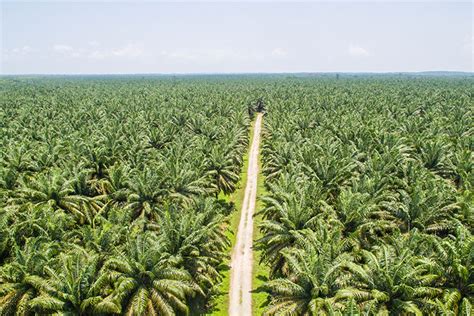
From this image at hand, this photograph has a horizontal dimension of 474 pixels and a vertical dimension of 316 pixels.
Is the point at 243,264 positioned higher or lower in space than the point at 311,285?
lower

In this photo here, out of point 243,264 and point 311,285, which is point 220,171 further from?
point 311,285

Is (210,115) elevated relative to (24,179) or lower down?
elevated

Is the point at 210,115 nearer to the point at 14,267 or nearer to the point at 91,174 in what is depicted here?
the point at 91,174

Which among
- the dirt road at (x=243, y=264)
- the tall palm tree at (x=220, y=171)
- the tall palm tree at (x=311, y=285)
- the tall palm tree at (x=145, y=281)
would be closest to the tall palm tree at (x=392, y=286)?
the tall palm tree at (x=311, y=285)

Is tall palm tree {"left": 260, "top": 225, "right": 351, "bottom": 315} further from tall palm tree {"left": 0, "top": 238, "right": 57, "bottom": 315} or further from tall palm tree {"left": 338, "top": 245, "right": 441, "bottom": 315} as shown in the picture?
tall palm tree {"left": 0, "top": 238, "right": 57, "bottom": 315}

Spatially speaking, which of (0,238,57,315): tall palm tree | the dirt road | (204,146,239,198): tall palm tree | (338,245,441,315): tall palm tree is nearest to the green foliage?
(338,245,441,315): tall palm tree

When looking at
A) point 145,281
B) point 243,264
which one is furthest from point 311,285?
point 243,264

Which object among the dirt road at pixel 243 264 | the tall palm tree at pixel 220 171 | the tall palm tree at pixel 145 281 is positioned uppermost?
the tall palm tree at pixel 220 171

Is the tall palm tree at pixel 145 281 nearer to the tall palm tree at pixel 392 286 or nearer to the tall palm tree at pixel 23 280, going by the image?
the tall palm tree at pixel 23 280

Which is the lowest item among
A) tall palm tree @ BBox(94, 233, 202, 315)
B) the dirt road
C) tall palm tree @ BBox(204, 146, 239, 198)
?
the dirt road

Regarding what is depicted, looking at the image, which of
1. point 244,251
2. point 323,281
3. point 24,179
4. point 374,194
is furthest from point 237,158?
point 323,281

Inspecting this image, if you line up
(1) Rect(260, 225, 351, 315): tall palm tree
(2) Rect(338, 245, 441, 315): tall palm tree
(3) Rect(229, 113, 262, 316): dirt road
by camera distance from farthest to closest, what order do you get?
(3) Rect(229, 113, 262, 316): dirt road
(1) Rect(260, 225, 351, 315): tall palm tree
(2) Rect(338, 245, 441, 315): tall palm tree
